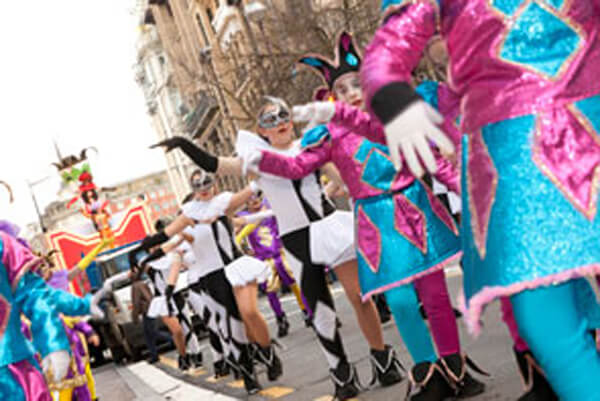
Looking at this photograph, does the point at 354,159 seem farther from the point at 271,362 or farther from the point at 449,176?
A: the point at 271,362

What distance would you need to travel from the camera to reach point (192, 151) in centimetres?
509

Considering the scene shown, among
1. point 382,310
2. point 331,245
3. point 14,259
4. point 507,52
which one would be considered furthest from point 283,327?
point 507,52

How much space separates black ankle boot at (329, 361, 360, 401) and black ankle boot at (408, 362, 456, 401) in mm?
987

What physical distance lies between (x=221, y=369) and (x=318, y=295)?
3.88m

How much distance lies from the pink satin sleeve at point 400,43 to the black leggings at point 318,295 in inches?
135

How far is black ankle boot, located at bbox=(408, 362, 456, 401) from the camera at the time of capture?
4840mm

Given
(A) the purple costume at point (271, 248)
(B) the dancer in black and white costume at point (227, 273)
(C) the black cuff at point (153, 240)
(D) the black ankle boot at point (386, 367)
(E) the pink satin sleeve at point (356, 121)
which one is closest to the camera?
(E) the pink satin sleeve at point (356, 121)

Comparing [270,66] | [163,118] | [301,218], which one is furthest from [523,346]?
[163,118]

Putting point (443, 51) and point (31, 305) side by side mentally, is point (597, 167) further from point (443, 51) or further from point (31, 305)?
point (31, 305)

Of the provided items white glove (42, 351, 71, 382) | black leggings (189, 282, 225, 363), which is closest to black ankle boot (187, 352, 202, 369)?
black leggings (189, 282, 225, 363)

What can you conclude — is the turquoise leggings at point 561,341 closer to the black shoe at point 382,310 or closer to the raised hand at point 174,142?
the raised hand at point 174,142

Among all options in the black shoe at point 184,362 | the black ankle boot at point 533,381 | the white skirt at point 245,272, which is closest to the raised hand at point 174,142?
the black ankle boot at point 533,381

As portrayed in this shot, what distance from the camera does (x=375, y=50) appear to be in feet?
9.53

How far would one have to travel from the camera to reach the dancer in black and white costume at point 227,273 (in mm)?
7914
